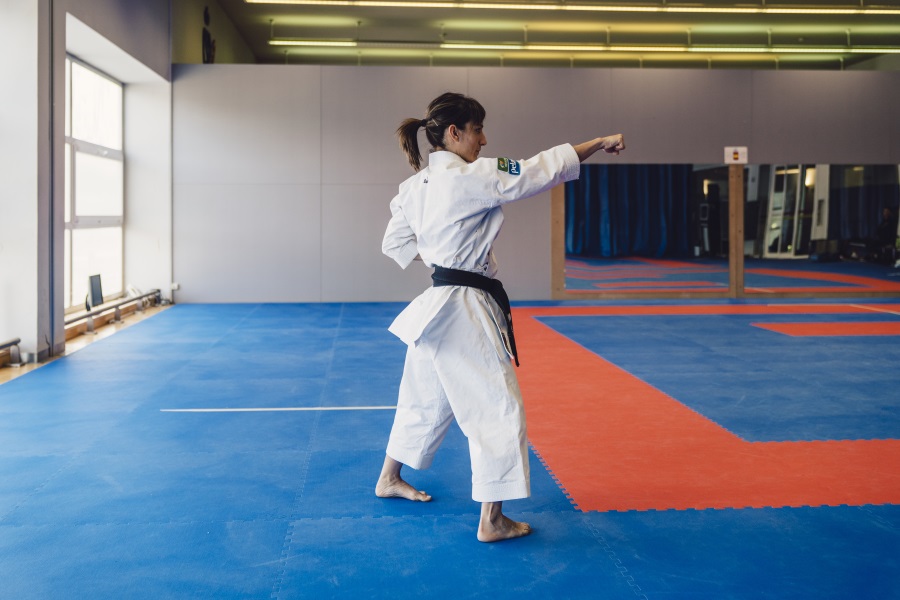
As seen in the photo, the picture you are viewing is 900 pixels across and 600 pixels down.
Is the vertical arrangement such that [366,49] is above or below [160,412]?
above

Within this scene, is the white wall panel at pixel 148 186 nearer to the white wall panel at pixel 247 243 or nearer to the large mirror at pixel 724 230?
the white wall panel at pixel 247 243

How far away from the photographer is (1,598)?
7.23ft

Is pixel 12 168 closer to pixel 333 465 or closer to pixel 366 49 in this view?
pixel 333 465

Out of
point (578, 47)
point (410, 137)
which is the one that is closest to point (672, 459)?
point (410, 137)

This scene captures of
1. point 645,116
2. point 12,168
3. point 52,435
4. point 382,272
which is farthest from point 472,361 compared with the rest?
point 645,116

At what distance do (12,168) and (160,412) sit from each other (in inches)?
107

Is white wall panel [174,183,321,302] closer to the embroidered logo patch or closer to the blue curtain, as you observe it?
the blue curtain

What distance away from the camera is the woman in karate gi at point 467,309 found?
8.32ft

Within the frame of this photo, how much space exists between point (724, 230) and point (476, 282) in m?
9.70

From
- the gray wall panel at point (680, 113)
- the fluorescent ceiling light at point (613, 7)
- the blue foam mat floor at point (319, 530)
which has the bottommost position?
the blue foam mat floor at point (319, 530)

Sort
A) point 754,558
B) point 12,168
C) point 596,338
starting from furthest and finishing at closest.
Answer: point 596,338, point 12,168, point 754,558

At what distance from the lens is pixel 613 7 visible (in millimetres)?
10859

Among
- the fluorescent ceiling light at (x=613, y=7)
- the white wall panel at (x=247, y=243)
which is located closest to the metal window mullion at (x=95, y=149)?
the white wall panel at (x=247, y=243)

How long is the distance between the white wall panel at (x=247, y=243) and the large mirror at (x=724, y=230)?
134 inches
